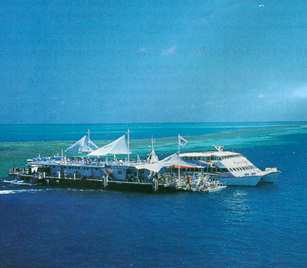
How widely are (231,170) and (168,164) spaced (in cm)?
945

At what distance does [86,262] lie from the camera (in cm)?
3912

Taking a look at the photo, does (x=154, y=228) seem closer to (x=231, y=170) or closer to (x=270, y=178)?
(x=231, y=170)

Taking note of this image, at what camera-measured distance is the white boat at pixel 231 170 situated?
75188 millimetres

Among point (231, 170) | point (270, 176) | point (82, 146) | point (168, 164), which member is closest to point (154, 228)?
point (168, 164)

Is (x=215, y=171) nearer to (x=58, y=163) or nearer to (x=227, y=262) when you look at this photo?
(x=58, y=163)

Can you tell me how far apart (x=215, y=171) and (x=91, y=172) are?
1896 cm

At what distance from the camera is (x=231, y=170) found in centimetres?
7644

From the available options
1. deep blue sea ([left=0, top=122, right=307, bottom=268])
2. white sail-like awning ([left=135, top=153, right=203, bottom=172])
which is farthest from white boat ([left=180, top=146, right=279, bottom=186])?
deep blue sea ([left=0, top=122, right=307, bottom=268])

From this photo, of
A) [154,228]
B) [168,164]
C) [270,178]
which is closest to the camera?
[154,228]

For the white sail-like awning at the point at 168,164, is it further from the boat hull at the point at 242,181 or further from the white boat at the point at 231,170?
the boat hull at the point at 242,181

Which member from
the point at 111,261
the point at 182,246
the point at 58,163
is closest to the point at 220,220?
the point at 182,246

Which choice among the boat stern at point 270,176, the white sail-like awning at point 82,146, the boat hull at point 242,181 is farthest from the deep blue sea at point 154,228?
the white sail-like awning at point 82,146

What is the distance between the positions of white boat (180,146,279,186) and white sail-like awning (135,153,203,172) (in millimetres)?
1849

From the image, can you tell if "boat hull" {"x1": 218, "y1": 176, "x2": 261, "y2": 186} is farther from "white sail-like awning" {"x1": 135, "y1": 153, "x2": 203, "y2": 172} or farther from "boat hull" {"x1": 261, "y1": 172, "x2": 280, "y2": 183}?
"white sail-like awning" {"x1": 135, "y1": 153, "x2": 203, "y2": 172}
